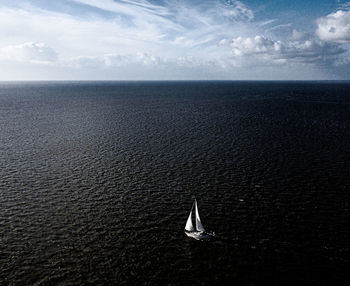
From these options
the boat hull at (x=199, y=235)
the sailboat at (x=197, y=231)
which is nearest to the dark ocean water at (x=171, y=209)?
the boat hull at (x=199, y=235)

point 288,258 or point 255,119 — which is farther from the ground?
point 255,119

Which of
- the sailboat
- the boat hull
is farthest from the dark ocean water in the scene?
the sailboat

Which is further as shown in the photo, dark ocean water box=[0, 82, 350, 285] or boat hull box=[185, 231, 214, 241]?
boat hull box=[185, 231, 214, 241]

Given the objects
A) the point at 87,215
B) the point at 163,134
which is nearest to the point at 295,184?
the point at 87,215

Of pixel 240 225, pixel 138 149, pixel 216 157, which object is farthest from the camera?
pixel 138 149

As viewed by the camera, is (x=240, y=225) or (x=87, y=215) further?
(x=87, y=215)

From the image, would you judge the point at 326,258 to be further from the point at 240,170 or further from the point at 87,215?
the point at 87,215

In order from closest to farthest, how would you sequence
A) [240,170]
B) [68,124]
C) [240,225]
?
[240,225], [240,170], [68,124]

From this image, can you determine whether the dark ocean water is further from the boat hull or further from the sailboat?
the sailboat

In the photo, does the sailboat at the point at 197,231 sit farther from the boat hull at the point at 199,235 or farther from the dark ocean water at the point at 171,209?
the dark ocean water at the point at 171,209
